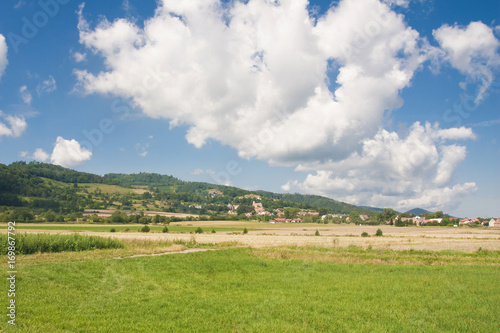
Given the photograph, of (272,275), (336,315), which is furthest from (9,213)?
(336,315)

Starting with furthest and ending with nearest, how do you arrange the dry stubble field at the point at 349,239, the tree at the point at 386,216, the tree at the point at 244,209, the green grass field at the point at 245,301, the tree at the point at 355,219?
the tree at the point at 244,209 < the tree at the point at 386,216 < the tree at the point at 355,219 < the dry stubble field at the point at 349,239 < the green grass field at the point at 245,301

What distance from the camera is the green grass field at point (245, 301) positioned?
9812 mm

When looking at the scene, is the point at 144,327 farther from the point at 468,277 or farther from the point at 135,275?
the point at 468,277

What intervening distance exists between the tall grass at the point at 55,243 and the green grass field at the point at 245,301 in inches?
542

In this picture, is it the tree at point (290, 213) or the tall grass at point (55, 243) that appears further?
the tree at point (290, 213)

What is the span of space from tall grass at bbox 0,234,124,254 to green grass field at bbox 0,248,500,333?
13.8 meters

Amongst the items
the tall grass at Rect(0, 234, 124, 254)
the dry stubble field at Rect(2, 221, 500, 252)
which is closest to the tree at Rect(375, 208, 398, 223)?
the dry stubble field at Rect(2, 221, 500, 252)

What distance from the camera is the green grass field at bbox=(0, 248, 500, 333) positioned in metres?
9.81

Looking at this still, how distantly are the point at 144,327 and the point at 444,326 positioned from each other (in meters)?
9.66

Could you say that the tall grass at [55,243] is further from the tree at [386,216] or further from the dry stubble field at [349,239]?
the tree at [386,216]

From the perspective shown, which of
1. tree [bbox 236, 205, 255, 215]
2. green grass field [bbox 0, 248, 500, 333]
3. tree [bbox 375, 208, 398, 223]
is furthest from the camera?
tree [bbox 236, 205, 255, 215]

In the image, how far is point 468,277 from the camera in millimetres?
18500

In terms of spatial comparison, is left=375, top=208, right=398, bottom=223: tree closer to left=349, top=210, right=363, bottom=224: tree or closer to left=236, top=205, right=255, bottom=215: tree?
left=349, top=210, right=363, bottom=224: tree

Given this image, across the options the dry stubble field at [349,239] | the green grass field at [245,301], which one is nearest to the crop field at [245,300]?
the green grass field at [245,301]
